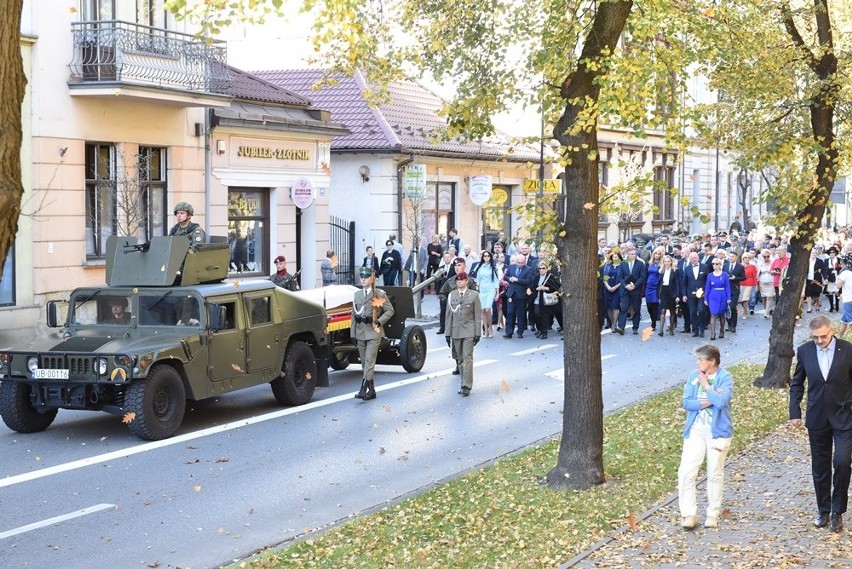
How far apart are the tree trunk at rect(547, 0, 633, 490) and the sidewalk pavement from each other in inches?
37.5

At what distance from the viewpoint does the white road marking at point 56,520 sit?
9.88m

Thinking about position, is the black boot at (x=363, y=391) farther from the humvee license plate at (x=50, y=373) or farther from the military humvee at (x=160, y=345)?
the humvee license plate at (x=50, y=373)

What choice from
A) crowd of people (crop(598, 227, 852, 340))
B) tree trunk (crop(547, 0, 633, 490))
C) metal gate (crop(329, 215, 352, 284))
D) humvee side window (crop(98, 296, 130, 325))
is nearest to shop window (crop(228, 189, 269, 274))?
metal gate (crop(329, 215, 352, 284))

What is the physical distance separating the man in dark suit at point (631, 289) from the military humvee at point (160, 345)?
1136 centimetres

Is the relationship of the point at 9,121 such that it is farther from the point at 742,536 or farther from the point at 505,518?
the point at 742,536

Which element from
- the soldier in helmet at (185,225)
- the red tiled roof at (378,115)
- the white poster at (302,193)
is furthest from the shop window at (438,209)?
the soldier in helmet at (185,225)

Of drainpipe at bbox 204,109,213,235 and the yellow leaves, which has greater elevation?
drainpipe at bbox 204,109,213,235

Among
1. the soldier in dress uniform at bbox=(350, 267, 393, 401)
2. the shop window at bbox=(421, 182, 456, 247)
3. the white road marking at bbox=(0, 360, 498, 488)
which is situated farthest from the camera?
the shop window at bbox=(421, 182, 456, 247)

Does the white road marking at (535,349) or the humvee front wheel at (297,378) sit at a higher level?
the humvee front wheel at (297,378)

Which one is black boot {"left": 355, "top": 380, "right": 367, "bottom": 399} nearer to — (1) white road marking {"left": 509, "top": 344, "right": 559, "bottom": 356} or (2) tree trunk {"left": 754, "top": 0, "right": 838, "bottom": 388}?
(2) tree trunk {"left": 754, "top": 0, "right": 838, "bottom": 388}

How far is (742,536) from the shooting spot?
9477 mm

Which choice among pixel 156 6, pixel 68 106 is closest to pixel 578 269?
pixel 68 106

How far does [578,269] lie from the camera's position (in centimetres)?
1116

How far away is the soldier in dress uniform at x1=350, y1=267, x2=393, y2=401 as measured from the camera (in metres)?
16.9
